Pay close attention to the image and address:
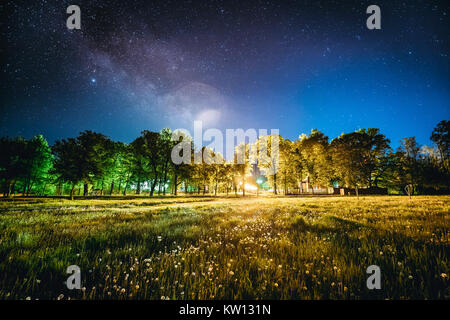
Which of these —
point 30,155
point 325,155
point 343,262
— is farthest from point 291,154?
point 30,155

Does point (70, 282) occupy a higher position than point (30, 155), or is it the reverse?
point (30, 155)

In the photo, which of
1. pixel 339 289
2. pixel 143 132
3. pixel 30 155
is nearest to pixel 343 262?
pixel 339 289

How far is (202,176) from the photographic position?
45781 mm

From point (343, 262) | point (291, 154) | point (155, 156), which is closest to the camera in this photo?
point (343, 262)

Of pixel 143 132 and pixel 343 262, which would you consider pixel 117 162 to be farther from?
pixel 343 262

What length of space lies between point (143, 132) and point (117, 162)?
10.6m

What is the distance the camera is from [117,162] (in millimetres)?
41625

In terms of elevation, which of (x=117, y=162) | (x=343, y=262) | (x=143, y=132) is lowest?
(x=343, y=262)

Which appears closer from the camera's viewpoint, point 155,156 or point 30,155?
point 30,155

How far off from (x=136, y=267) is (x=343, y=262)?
3.58 meters

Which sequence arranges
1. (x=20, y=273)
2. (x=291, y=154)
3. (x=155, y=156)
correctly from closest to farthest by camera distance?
(x=20, y=273) → (x=155, y=156) → (x=291, y=154)

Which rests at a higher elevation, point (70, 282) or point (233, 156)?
point (233, 156)
